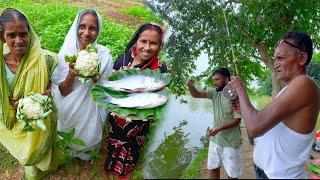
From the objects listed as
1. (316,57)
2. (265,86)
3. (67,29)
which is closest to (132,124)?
(67,29)

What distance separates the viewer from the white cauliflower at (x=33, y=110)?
311 centimetres

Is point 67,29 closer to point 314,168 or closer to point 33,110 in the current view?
point 314,168

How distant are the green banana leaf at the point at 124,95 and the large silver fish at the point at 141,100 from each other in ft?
0.09

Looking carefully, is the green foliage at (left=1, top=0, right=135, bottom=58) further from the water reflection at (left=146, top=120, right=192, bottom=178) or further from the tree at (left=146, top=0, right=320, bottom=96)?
the water reflection at (left=146, top=120, right=192, bottom=178)

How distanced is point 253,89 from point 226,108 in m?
4.41

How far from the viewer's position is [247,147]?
16.6 ft

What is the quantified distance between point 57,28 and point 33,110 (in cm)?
554

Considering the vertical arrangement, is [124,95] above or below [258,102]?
above

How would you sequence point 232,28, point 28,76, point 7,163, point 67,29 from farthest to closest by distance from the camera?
point 67,29, point 232,28, point 7,163, point 28,76

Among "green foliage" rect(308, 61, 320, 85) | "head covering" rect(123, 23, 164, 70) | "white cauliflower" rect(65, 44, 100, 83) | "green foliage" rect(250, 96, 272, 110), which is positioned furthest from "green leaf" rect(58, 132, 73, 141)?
"green foliage" rect(308, 61, 320, 85)

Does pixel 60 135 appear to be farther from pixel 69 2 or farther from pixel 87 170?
pixel 69 2

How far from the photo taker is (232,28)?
5.42 m

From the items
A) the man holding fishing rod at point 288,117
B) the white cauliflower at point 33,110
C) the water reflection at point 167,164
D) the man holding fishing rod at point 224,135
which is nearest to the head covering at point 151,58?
the man holding fishing rod at point 224,135

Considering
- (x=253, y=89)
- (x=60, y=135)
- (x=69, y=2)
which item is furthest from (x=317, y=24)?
(x=69, y=2)
